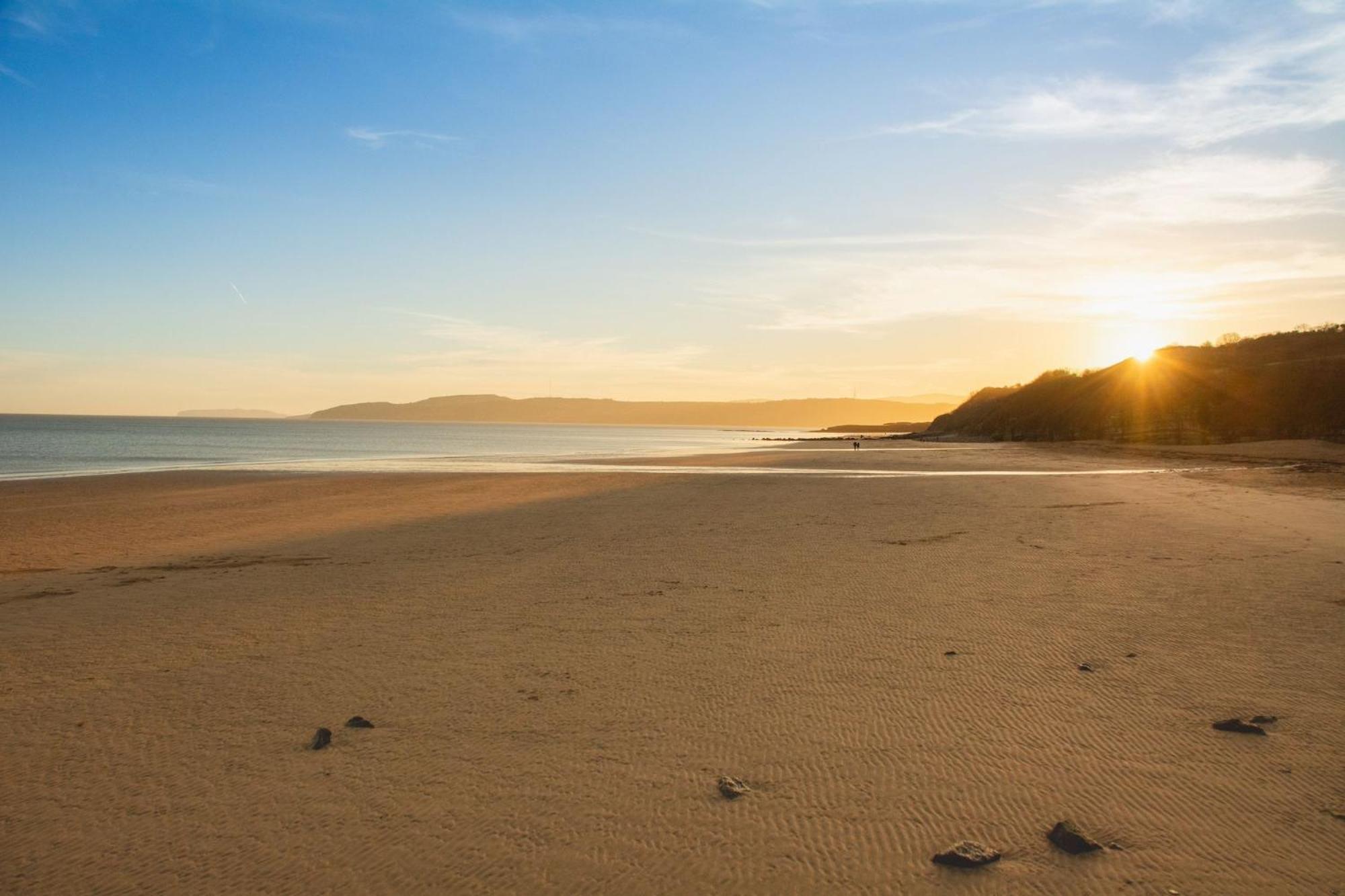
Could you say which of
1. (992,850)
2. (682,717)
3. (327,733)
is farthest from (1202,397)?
(327,733)

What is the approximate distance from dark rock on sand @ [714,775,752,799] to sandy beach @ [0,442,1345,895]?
69 mm

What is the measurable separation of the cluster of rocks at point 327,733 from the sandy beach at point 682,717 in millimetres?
84

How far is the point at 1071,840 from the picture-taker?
3.21 meters

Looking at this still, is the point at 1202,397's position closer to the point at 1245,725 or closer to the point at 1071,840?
the point at 1245,725

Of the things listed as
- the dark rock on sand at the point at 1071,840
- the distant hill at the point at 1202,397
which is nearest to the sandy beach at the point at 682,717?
the dark rock on sand at the point at 1071,840

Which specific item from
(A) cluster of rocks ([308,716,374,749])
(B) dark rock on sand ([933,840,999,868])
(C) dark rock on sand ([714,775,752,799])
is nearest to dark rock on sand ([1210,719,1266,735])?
(B) dark rock on sand ([933,840,999,868])

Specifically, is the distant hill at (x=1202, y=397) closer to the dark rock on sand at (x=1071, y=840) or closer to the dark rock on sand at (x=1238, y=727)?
the dark rock on sand at (x=1238, y=727)

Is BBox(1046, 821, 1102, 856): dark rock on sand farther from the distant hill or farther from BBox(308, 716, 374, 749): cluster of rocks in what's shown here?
the distant hill

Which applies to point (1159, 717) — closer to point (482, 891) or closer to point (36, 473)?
point (482, 891)

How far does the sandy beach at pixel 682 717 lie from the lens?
3.22 meters

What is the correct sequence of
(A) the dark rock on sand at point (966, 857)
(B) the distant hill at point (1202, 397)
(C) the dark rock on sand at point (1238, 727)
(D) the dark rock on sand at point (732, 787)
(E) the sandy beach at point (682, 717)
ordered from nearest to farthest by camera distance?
(A) the dark rock on sand at point (966, 857) → (E) the sandy beach at point (682, 717) → (D) the dark rock on sand at point (732, 787) → (C) the dark rock on sand at point (1238, 727) → (B) the distant hill at point (1202, 397)

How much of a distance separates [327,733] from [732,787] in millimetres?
2243

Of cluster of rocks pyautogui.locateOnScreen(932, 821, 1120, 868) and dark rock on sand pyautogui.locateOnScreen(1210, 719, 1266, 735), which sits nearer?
cluster of rocks pyautogui.locateOnScreen(932, 821, 1120, 868)

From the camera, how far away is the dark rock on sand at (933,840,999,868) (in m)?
3.11
